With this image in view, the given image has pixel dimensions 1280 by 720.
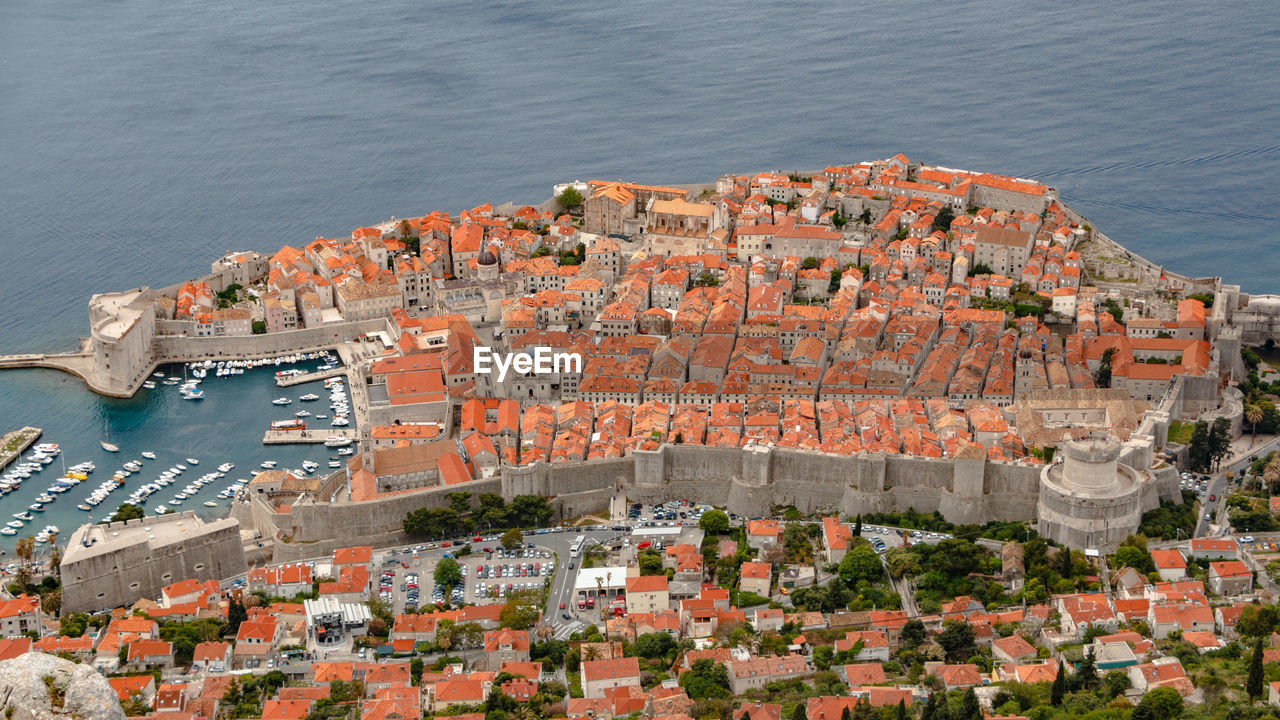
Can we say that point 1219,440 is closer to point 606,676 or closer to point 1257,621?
point 1257,621

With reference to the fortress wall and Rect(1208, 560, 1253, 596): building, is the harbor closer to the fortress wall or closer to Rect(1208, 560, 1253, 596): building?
the fortress wall

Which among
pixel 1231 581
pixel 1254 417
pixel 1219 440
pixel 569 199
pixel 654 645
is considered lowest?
pixel 654 645

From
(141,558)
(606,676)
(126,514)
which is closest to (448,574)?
(606,676)

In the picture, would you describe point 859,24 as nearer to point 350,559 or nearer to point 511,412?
point 511,412

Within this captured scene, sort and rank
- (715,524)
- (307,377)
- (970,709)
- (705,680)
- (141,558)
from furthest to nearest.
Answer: (307,377), (715,524), (141,558), (705,680), (970,709)

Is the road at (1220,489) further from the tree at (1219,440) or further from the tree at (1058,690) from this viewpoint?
the tree at (1058,690)

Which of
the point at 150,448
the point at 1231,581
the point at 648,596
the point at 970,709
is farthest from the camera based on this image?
the point at 150,448

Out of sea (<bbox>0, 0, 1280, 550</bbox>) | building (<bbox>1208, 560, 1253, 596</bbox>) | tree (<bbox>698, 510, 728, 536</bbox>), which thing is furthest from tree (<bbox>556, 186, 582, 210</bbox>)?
building (<bbox>1208, 560, 1253, 596</bbox>)

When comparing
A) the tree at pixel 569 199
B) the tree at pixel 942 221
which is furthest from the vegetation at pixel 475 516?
the tree at pixel 942 221
